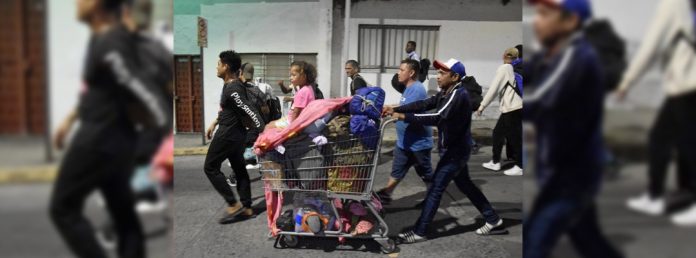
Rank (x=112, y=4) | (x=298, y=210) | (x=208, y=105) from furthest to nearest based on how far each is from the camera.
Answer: (x=298, y=210)
(x=208, y=105)
(x=112, y=4)

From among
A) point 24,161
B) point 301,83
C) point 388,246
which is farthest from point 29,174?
point 388,246

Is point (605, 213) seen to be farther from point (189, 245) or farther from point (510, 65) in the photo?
point (189, 245)

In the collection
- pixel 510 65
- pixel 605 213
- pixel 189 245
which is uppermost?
pixel 510 65

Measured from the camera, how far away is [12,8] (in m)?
0.89

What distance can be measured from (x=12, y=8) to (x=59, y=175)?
1.12ft

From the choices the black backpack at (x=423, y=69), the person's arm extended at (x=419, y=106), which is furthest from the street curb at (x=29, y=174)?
the person's arm extended at (x=419, y=106)

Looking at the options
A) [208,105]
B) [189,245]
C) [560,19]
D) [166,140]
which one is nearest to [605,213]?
[560,19]

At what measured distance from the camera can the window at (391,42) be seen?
4.66ft

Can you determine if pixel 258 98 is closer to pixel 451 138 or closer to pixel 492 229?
pixel 451 138

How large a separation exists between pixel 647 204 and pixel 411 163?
97cm

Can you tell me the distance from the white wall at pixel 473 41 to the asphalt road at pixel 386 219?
13.0 inches

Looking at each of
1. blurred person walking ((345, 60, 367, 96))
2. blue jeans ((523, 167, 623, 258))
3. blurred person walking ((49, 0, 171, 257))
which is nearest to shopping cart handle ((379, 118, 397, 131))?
blurred person walking ((345, 60, 367, 96))

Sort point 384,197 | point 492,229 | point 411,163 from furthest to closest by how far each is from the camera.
Result: point 384,197, point 411,163, point 492,229

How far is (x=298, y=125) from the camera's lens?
1869 millimetres
